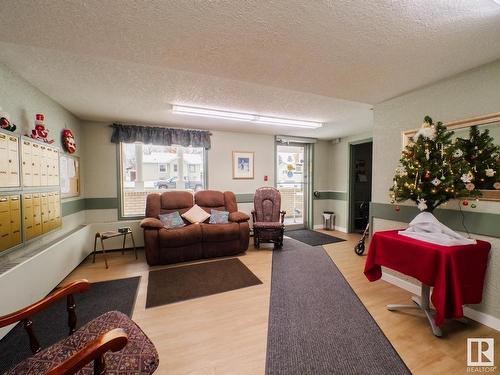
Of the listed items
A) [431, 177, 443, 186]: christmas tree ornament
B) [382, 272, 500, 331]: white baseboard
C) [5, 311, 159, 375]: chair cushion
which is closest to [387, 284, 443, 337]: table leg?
[382, 272, 500, 331]: white baseboard

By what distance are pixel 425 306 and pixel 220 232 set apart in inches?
105

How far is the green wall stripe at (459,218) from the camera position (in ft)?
6.34

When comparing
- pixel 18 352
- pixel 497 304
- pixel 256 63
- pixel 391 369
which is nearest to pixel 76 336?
pixel 18 352

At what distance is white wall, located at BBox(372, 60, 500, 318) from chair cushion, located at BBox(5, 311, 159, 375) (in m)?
2.70

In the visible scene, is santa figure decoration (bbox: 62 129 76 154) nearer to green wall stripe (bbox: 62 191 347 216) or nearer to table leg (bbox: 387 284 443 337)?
green wall stripe (bbox: 62 191 347 216)

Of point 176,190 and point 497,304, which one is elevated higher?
point 176,190

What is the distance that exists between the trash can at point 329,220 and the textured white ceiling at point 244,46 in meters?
3.47

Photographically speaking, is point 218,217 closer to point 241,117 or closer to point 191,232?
point 191,232

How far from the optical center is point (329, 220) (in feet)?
18.7

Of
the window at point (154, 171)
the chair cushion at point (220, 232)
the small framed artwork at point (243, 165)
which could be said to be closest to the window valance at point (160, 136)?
the window at point (154, 171)

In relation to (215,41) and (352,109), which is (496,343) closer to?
(352,109)

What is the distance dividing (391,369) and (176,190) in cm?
393

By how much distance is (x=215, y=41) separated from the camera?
165cm

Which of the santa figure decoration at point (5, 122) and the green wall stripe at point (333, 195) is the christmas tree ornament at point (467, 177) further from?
the santa figure decoration at point (5, 122)
